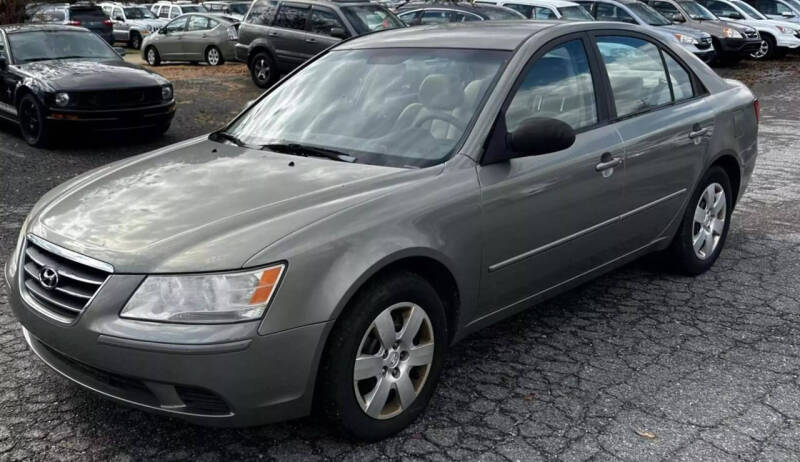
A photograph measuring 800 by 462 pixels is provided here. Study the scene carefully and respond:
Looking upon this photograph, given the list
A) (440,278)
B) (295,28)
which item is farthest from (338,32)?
(440,278)

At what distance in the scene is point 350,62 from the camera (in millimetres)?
4434

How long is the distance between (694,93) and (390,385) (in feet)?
10.1

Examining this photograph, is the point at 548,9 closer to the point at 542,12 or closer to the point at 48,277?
the point at 542,12

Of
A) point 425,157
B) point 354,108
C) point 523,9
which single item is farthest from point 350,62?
point 523,9

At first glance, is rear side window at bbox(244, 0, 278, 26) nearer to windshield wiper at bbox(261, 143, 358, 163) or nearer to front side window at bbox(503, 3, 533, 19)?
front side window at bbox(503, 3, 533, 19)

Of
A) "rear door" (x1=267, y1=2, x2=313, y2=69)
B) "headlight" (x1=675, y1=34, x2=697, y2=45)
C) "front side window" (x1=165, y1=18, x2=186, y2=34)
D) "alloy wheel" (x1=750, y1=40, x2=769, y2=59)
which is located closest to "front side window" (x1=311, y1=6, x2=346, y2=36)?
"rear door" (x1=267, y1=2, x2=313, y2=69)

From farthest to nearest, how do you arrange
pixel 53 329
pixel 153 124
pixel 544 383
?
pixel 153 124 < pixel 544 383 < pixel 53 329

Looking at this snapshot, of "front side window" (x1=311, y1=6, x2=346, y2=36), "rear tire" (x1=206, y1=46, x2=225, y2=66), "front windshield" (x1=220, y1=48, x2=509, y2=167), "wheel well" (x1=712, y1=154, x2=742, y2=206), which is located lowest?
"rear tire" (x1=206, y1=46, x2=225, y2=66)

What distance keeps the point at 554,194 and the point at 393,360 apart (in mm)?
1225

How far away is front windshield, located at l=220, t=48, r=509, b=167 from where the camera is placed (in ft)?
12.3

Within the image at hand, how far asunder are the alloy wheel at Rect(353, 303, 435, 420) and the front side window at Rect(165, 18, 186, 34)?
19.8 meters

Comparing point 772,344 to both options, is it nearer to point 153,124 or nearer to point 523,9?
point 153,124

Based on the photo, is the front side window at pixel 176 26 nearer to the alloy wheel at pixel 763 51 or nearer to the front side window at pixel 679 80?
the alloy wheel at pixel 763 51

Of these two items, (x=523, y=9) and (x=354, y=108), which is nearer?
(x=354, y=108)
